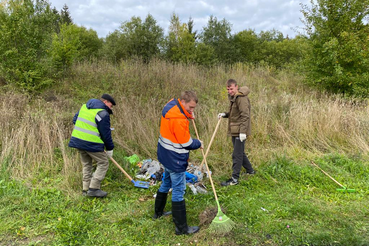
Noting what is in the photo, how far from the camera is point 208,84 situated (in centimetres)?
1041

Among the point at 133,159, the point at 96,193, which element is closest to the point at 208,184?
the point at 133,159

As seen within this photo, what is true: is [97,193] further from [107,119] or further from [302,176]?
[302,176]

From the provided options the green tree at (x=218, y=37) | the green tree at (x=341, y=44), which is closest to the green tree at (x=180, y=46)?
the green tree at (x=218, y=37)

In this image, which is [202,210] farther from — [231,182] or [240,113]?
[240,113]

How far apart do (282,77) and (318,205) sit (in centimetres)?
1042

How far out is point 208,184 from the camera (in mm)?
4344

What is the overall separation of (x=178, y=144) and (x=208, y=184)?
1822mm

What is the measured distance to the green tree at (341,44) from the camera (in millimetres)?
8086

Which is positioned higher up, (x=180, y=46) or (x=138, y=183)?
(x=180, y=46)

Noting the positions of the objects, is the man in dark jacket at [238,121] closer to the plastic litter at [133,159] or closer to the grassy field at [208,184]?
the grassy field at [208,184]

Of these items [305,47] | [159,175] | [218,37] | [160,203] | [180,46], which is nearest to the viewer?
[160,203]

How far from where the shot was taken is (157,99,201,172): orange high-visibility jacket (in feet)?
9.05

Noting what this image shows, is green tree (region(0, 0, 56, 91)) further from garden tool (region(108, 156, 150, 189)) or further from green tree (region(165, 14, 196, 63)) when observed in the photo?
green tree (region(165, 14, 196, 63))

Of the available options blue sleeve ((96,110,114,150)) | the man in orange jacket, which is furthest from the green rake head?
blue sleeve ((96,110,114,150))
